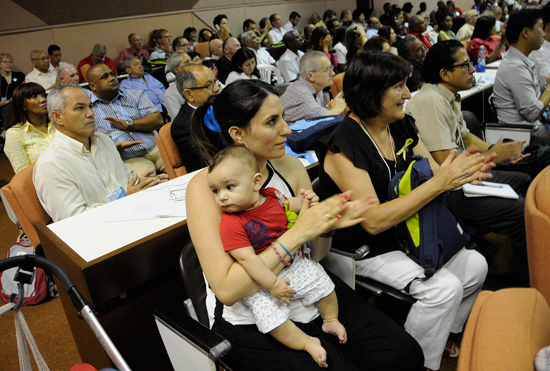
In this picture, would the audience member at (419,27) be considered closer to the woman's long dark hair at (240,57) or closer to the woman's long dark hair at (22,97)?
the woman's long dark hair at (240,57)

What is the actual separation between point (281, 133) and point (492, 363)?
3.46 ft

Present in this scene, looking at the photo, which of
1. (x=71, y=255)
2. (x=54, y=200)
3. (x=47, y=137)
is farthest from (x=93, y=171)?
(x=47, y=137)

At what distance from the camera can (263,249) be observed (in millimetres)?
1331

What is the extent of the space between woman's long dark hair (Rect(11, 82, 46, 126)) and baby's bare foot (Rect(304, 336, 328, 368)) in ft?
10.2

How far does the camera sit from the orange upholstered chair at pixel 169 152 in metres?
2.80

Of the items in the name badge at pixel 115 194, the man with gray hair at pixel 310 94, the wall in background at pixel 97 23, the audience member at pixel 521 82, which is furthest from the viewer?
the wall in background at pixel 97 23

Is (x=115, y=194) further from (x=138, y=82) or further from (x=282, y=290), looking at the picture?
(x=138, y=82)

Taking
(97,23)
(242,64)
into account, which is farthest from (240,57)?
(97,23)

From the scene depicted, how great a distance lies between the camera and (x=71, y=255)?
1.55m

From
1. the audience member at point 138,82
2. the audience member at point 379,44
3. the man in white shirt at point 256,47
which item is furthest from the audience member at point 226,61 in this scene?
the audience member at point 379,44

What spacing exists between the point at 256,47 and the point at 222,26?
214 cm

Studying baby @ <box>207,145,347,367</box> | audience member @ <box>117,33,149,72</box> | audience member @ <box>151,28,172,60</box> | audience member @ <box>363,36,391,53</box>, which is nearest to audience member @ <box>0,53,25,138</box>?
audience member @ <box>117,33,149,72</box>

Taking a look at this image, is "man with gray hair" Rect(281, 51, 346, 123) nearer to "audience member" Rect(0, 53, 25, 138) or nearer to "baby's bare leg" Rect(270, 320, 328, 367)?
"baby's bare leg" Rect(270, 320, 328, 367)

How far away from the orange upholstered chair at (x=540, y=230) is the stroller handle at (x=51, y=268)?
1.14 metres
